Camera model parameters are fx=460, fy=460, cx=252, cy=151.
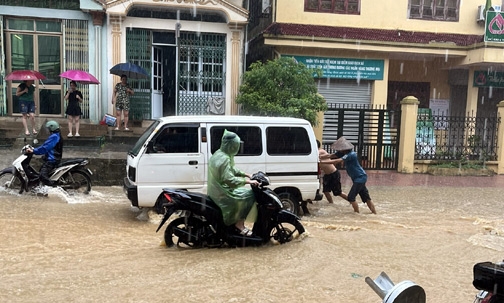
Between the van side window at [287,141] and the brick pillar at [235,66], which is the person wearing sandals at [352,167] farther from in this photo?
the brick pillar at [235,66]

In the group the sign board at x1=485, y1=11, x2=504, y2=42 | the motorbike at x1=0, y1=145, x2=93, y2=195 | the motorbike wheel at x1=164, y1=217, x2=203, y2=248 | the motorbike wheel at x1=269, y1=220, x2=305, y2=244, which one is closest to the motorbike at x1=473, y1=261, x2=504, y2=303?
the motorbike wheel at x1=269, y1=220, x2=305, y2=244

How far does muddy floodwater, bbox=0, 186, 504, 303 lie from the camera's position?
454cm

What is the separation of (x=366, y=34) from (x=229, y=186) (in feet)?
38.0

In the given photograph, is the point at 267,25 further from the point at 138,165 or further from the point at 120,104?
the point at 138,165

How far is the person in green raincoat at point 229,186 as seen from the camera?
218 inches

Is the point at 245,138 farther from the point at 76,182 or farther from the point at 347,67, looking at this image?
the point at 347,67

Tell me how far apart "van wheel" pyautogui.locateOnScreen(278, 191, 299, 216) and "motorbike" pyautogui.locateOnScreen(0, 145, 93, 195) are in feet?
12.9

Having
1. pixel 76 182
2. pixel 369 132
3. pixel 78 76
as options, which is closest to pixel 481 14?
pixel 369 132

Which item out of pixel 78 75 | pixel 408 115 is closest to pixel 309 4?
pixel 408 115

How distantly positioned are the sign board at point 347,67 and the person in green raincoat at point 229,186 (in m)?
10.5

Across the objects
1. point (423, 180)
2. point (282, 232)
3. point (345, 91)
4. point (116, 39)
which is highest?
point (116, 39)

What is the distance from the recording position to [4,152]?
1121 centimetres

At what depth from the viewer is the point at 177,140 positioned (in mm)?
7367

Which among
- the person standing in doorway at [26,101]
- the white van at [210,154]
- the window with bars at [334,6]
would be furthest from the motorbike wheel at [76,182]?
the window with bars at [334,6]
